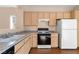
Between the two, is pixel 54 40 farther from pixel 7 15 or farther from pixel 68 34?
pixel 7 15

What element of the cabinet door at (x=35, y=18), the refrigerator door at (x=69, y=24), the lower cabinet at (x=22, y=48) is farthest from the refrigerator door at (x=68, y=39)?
the lower cabinet at (x=22, y=48)

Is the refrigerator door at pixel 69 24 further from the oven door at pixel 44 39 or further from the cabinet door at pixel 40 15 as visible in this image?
the cabinet door at pixel 40 15

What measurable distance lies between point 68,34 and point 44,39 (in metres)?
1.06

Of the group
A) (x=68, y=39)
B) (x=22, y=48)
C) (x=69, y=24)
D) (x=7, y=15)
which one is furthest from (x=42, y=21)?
(x=22, y=48)

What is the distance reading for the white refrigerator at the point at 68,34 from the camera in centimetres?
677

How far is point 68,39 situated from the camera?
6.87 metres

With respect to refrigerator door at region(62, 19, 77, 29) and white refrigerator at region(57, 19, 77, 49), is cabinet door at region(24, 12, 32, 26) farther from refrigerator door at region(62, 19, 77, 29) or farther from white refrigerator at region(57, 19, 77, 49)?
refrigerator door at region(62, 19, 77, 29)

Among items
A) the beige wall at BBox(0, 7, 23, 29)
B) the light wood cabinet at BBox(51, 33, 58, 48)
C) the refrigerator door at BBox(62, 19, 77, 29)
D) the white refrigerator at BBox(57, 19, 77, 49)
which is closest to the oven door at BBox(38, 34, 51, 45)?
the light wood cabinet at BBox(51, 33, 58, 48)

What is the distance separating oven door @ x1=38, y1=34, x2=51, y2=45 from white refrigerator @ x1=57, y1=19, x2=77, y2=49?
21.7 inches

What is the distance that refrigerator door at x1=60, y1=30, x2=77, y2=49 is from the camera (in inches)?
268

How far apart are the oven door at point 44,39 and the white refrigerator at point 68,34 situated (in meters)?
0.55
